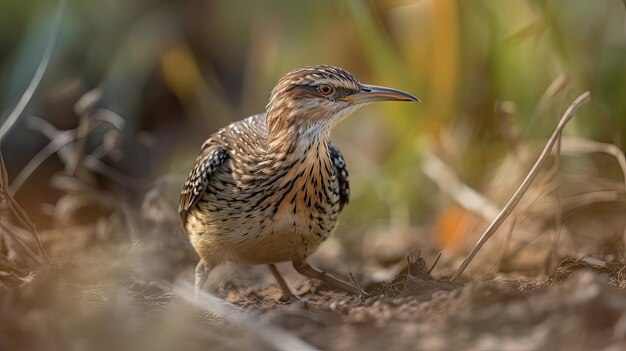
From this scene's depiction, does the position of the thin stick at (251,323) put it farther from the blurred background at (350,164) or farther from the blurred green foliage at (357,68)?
the blurred green foliage at (357,68)

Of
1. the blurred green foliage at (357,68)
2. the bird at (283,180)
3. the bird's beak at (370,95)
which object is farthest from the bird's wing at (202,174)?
the blurred green foliage at (357,68)

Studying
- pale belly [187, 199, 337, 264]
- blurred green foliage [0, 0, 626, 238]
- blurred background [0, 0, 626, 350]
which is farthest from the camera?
blurred green foliage [0, 0, 626, 238]

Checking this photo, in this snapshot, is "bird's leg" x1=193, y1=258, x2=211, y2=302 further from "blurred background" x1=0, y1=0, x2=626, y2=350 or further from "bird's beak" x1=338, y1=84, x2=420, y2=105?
"bird's beak" x1=338, y1=84, x2=420, y2=105

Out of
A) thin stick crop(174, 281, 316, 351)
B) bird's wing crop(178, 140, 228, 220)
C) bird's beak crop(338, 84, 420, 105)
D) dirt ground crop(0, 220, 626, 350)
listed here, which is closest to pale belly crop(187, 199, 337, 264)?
bird's wing crop(178, 140, 228, 220)

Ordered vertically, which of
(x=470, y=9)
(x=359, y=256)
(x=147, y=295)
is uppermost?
(x=470, y=9)

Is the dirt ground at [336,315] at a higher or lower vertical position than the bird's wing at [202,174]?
lower

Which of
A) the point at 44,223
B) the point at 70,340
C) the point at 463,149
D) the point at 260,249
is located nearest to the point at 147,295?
the point at 260,249

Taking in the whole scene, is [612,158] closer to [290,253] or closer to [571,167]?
[571,167]

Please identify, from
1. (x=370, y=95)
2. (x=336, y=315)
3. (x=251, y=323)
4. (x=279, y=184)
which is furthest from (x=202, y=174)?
(x=251, y=323)
